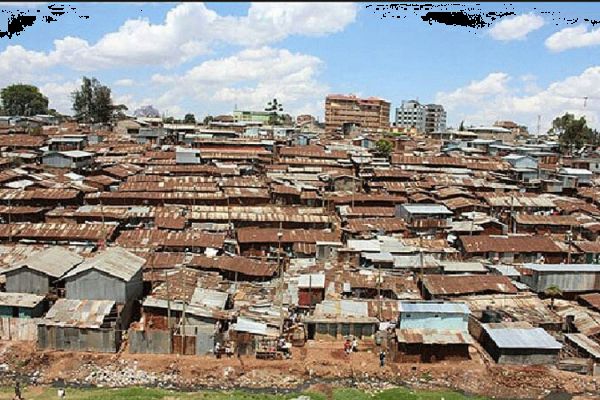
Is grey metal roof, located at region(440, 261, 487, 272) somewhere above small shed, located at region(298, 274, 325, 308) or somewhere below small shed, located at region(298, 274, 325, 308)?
above

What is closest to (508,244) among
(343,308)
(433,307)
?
(433,307)

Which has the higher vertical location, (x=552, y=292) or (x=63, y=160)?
(x=63, y=160)

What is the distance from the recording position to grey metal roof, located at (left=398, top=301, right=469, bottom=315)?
23.7m

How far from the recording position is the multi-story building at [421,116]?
5551 inches

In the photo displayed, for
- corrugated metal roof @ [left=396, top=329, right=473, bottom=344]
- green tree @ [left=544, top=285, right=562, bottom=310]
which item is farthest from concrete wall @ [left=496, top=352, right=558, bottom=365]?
green tree @ [left=544, top=285, right=562, bottom=310]

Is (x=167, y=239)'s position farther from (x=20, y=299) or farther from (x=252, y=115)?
(x=252, y=115)

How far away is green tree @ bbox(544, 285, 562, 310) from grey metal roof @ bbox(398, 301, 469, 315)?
237 inches

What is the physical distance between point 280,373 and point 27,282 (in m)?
12.9

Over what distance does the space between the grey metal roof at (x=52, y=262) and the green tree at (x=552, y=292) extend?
955 inches

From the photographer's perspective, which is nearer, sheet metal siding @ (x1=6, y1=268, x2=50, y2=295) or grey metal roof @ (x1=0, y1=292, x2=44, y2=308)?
grey metal roof @ (x1=0, y1=292, x2=44, y2=308)

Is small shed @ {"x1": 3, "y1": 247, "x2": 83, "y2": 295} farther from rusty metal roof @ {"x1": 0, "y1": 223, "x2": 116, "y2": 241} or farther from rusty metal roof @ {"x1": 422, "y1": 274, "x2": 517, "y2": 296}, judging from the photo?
rusty metal roof @ {"x1": 422, "y1": 274, "x2": 517, "y2": 296}

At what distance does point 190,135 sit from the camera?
77312mm

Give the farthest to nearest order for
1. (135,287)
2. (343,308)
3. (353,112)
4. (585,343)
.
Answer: (353,112)
(135,287)
(343,308)
(585,343)

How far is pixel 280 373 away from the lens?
832 inches
